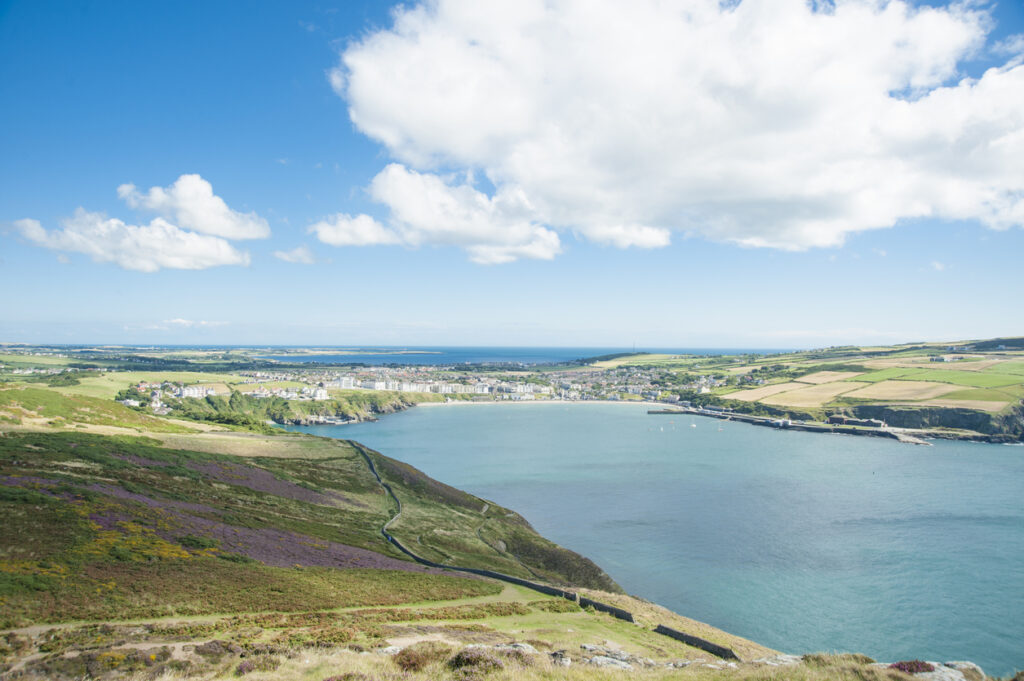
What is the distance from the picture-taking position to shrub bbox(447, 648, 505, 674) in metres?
17.0

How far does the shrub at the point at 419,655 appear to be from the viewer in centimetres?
1755

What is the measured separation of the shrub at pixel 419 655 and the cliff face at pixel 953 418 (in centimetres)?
15785

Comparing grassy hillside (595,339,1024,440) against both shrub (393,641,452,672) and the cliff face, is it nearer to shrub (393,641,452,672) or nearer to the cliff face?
the cliff face

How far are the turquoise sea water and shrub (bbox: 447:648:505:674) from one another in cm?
2731

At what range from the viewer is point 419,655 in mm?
18250

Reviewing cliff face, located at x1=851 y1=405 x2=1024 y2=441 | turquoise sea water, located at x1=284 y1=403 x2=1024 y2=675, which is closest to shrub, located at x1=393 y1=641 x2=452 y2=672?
turquoise sea water, located at x1=284 y1=403 x2=1024 y2=675

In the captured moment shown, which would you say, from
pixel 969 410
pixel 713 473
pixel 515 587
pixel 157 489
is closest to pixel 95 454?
pixel 157 489

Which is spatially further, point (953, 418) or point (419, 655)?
point (953, 418)

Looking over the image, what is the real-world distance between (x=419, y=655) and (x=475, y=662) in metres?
2.26

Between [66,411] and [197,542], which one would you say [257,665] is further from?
[66,411]

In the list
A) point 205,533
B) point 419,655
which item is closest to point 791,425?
point 205,533

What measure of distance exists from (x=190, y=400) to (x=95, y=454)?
407ft

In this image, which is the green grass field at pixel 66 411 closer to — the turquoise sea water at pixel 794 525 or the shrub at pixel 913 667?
the turquoise sea water at pixel 794 525

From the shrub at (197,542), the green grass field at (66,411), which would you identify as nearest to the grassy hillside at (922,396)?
the shrub at (197,542)
